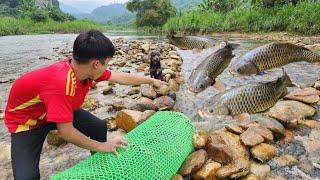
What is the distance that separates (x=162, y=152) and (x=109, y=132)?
1.59 meters

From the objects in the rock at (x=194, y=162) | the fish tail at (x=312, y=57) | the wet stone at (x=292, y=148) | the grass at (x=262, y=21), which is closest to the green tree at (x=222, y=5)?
the grass at (x=262, y=21)

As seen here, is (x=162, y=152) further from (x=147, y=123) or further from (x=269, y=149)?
(x=269, y=149)

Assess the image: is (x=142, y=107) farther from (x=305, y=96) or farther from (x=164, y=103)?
(x=305, y=96)

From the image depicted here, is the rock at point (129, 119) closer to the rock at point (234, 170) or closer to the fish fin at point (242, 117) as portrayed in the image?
the fish fin at point (242, 117)

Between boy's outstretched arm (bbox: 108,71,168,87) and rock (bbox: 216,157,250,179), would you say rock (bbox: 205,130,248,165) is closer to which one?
rock (bbox: 216,157,250,179)

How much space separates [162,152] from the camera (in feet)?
10.5

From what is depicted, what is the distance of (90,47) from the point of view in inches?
106

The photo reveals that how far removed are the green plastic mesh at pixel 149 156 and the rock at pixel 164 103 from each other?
1.75 meters

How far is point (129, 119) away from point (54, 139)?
3.12 feet

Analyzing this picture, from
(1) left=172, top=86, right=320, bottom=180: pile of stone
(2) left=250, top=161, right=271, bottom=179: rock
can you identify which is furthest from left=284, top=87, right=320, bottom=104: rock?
(2) left=250, top=161, right=271, bottom=179: rock

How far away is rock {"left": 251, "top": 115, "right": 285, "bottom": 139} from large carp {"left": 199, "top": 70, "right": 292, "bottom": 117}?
125 mm

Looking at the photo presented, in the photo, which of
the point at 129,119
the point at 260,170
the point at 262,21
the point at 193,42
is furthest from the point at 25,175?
the point at 262,21

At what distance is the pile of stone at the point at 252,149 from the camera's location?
3385 millimetres

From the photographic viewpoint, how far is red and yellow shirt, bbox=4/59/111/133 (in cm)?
263
